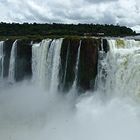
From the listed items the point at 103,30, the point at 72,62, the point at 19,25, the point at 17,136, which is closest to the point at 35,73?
the point at 72,62

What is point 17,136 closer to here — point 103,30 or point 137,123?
point 137,123

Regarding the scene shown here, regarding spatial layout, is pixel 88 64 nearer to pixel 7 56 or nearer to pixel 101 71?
pixel 101 71

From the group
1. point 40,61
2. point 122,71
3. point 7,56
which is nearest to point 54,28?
point 7,56

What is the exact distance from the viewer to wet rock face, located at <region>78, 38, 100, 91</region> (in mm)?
27656

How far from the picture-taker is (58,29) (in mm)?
74250

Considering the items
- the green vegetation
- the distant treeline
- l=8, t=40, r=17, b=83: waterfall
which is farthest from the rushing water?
the distant treeline

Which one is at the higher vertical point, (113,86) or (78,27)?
(78,27)

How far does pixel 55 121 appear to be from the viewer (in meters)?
26.0

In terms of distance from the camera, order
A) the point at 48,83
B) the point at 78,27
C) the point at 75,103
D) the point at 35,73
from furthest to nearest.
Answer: the point at 78,27 < the point at 35,73 < the point at 48,83 < the point at 75,103

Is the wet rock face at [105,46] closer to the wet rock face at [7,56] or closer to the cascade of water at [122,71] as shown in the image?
the cascade of water at [122,71]

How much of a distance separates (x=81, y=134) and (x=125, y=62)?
5.04m

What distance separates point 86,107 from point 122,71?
3.05 m

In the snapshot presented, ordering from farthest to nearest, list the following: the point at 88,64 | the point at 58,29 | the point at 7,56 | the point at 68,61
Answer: the point at 58,29 → the point at 7,56 → the point at 68,61 → the point at 88,64

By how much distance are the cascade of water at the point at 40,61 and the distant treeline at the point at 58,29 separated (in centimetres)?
3185
